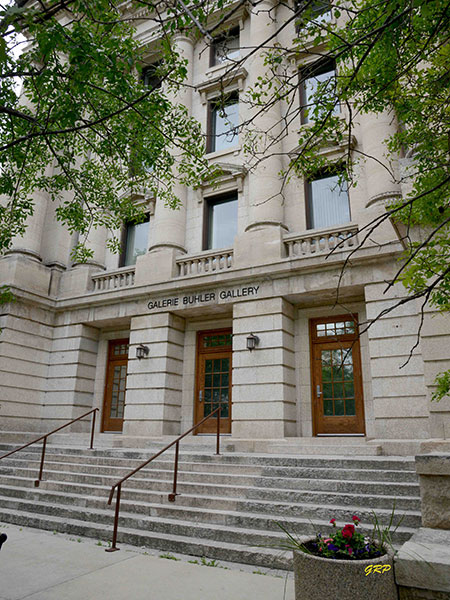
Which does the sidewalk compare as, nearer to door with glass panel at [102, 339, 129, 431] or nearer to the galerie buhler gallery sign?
the galerie buhler gallery sign

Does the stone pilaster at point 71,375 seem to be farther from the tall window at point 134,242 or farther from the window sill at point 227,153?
the window sill at point 227,153

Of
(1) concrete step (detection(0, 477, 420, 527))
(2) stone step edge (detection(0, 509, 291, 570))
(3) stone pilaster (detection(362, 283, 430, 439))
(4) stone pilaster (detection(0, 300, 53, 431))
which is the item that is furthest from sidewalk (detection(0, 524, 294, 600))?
(4) stone pilaster (detection(0, 300, 53, 431))

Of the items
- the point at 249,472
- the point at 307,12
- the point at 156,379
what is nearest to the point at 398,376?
the point at 249,472

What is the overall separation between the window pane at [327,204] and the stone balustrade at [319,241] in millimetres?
1278

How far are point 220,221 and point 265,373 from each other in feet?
20.8

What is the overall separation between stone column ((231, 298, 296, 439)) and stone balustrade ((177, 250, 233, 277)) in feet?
5.93

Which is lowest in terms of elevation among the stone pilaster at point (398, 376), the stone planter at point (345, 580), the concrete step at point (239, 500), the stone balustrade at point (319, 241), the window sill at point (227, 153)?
Answer: the stone planter at point (345, 580)

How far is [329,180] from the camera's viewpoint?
14.3m

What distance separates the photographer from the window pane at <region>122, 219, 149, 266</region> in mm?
17297

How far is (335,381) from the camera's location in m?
12.3

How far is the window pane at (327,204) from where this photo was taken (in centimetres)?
1381

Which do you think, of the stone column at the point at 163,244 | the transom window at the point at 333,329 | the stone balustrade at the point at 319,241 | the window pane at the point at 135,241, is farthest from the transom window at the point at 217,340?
the window pane at the point at 135,241

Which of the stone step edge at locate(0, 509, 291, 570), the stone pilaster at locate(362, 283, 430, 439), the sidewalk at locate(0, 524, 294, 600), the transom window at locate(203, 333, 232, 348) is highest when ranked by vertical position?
the transom window at locate(203, 333, 232, 348)

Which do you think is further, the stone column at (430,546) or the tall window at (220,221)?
the tall window at (220,221)
